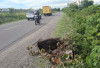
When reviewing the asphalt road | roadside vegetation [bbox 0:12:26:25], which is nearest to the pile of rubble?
the asphalt road

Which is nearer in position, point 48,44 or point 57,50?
point 57,50

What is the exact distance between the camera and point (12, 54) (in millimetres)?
6242

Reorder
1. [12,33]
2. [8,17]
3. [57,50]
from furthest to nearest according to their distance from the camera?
[8,17], [12,33], [57,50]

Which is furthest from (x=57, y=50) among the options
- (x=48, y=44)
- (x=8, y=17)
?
(x=8, y=17)

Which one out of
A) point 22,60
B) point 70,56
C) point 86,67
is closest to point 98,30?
point 70,56

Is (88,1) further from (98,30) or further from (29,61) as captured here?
(29,61)

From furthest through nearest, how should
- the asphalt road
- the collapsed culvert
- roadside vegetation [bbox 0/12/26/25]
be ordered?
roadside vegetation [bbox 0/12/26/25]
the asphalt road
the collapsed culvert

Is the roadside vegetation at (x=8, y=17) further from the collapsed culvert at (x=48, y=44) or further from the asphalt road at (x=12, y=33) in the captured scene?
the collapsed culvert at (x=48, y=44)

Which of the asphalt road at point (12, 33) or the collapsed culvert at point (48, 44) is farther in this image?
the asphalt road at point (12, 33)

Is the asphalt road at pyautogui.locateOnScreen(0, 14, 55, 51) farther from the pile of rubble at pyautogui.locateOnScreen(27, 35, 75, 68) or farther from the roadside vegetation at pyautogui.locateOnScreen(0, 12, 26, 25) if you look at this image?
the roadside vegetation at pyautogui.locateOnScreen(0, 12, 26, 25)

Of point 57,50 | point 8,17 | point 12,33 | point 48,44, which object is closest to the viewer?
point 57,50

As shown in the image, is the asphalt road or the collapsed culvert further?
the asphalt road

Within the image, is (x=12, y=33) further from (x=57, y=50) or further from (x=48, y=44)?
(x=57, y=50)

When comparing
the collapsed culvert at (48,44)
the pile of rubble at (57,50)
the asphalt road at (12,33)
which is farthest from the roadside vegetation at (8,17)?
the pile of rubble at (57,50)
